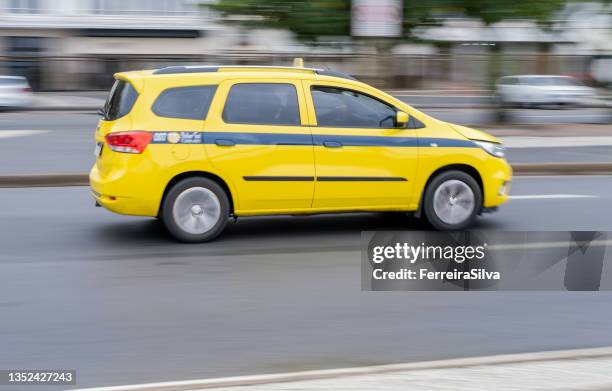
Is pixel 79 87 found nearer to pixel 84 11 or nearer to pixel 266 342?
pixel 84 11

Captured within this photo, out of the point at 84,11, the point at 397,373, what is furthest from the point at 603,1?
the point at 84,11

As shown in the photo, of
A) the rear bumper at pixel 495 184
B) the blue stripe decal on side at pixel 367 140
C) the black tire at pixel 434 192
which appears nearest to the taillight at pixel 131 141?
the blue stripe decal on side at pixel 367 140

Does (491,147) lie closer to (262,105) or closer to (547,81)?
(262,105)

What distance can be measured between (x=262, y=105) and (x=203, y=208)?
1.11 m

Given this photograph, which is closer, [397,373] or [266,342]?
[397,373]

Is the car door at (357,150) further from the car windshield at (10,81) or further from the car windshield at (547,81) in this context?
the car windshield at (547,81)

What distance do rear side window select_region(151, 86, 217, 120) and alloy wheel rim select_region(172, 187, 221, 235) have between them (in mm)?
689

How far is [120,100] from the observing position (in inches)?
340

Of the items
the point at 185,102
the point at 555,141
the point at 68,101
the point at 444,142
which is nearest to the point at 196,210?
the point at 185,102

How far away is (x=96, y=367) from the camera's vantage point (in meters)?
→ 5.34

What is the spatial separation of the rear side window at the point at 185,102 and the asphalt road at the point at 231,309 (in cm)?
121

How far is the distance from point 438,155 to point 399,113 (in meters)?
0.56

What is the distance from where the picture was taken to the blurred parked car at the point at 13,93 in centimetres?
2862

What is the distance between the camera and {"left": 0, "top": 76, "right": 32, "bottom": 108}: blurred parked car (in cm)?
2862
